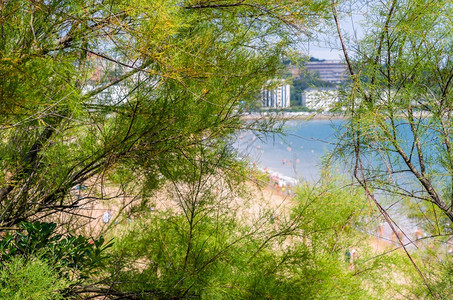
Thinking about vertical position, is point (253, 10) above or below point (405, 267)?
above

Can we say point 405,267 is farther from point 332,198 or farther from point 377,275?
point 332,198

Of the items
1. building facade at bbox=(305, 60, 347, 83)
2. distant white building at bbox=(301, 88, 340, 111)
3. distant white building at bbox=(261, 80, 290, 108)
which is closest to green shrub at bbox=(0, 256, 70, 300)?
distant white building at bbox=(301, 88, 340, 111)

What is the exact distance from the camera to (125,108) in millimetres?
2035

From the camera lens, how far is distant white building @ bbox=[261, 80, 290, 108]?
254cm

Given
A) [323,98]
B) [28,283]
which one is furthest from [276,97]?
[28,283]

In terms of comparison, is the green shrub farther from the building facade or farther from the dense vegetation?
the building facade

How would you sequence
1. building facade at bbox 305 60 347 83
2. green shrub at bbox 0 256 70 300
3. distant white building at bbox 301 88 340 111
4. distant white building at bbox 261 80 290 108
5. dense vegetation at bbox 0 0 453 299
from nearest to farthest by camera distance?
green shrub at bbox 0 256 70 300, dense vegetation at bbox 0 0 453 299, distant white building at bbox 301 88 340 111, building facade at bbox 305 60 347 83, distant white building at bbox 261 80 290 108

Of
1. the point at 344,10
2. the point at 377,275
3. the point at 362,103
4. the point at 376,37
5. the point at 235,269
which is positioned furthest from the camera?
the point at 377,275

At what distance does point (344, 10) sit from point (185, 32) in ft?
2.58

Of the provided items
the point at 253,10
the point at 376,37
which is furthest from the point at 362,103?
the point at 253,10

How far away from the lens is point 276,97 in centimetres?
263

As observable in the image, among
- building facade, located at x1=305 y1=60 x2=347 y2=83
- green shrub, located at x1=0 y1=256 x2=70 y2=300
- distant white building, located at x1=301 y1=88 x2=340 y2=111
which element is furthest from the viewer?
building facade, located at x1=305 y1=60 x2=347 y2=83

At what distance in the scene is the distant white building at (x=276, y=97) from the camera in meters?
2.54

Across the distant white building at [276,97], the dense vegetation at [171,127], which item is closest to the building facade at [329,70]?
the dense vegetation at [171,127]
